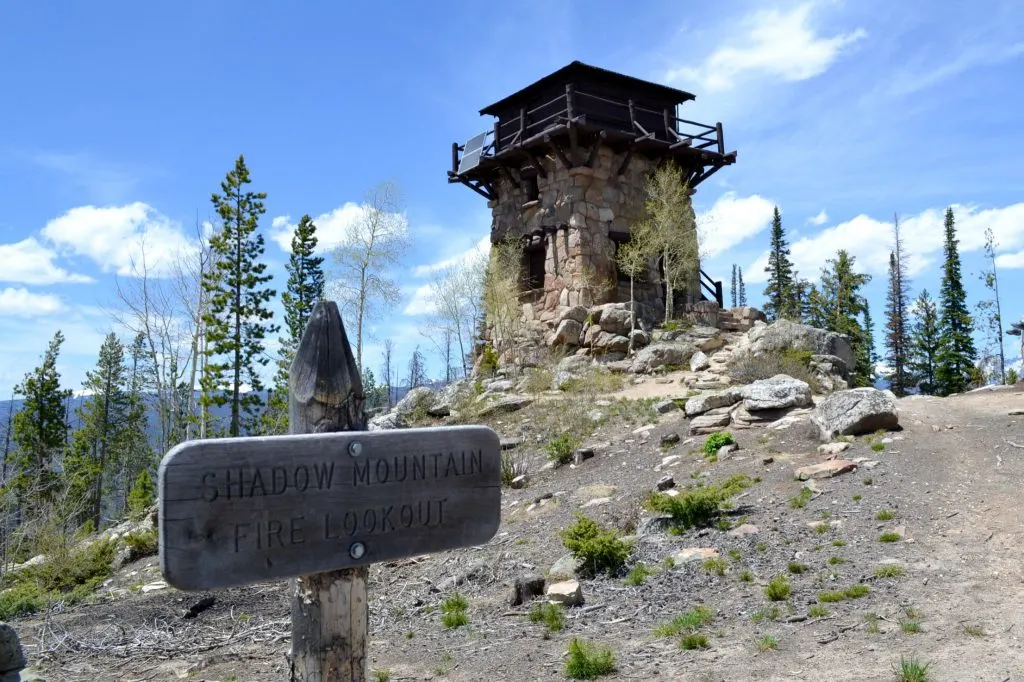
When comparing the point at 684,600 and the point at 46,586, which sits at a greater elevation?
the point at 684,600

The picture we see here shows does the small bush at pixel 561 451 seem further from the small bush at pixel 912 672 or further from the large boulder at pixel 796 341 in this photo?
the small bush at pixel 912 672

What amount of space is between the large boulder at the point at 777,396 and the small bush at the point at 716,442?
4.43 feet

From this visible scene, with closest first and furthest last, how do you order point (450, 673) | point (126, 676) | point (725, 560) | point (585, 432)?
point (450, 673) → point (126, 676) → point (725, 560) → point (585, 432)

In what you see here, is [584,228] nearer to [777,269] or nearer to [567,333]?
[567,333]

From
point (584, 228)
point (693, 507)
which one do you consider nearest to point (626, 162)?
point (584, 228)

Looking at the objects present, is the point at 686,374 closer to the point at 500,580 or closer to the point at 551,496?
the point at 551,496

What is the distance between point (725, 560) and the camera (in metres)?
7.40

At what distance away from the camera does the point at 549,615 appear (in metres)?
6.54

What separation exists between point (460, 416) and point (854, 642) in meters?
16.2

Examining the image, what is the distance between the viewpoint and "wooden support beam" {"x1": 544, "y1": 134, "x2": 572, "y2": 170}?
26891 mm

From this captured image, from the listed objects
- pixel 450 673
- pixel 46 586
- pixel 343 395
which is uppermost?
pixel 343 395

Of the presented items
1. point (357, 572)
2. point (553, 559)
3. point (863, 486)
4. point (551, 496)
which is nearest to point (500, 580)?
point (553, 559)

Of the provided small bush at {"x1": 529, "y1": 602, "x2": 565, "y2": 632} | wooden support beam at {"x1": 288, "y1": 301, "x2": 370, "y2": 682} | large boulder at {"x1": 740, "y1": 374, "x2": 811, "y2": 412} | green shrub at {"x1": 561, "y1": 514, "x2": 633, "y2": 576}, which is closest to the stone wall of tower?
large boulder at {"x1": 740, "y1": 374, "x2": 811, "y2": 412}

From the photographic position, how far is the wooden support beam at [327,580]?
99.3 inches
